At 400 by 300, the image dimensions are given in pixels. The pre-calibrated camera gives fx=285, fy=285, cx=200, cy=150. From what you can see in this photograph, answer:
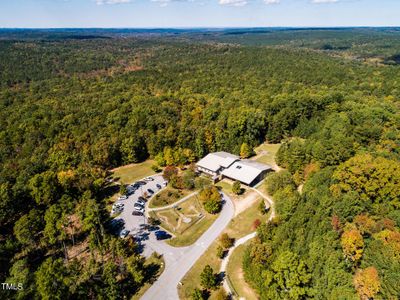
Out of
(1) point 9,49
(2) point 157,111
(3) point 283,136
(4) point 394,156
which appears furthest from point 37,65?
(4) point 394,156

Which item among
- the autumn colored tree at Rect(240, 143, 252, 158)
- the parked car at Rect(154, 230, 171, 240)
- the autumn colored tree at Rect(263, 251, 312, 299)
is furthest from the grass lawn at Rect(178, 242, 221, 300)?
the autumn colored tree at Rect(240, 143, 252, 158)

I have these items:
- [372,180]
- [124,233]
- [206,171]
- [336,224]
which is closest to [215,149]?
[206,171]

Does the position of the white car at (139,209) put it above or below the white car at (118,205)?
above

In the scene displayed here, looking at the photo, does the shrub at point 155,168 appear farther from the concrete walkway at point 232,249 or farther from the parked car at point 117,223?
the concrete walkway at point 232,249

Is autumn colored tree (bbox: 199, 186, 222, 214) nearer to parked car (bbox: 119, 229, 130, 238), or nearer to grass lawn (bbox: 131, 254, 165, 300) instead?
grass lawn (bbox: 131, 254, 165, 300)

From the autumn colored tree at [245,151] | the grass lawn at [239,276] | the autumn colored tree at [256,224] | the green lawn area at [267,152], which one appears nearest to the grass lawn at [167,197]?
the autumn colored tree at [256,224]

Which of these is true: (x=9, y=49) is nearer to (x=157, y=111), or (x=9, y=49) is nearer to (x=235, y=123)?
(x=157, y=111)
